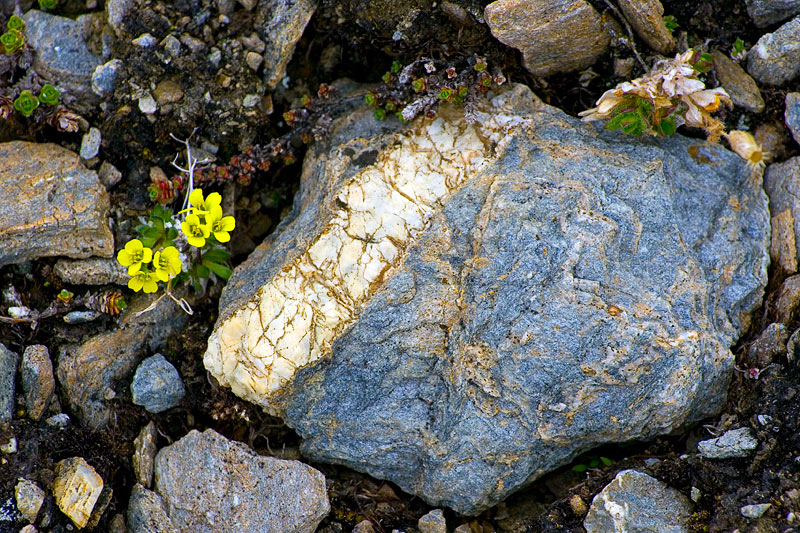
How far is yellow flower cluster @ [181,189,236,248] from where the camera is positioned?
4.80 meters

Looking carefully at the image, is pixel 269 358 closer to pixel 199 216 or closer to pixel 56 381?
pixel 199 216

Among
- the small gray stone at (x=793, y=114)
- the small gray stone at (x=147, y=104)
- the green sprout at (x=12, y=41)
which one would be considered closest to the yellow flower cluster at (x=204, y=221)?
the small gray stone at (x=147, y=104)

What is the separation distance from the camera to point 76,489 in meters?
4.49

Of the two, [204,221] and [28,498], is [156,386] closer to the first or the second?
[28,498]

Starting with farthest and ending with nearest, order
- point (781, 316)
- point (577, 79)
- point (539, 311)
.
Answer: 1. point (577, 79)
2. point (781, 316)
3. point (539, 311)

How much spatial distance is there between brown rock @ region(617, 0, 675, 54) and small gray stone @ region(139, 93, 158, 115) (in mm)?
3769

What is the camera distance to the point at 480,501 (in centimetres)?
464

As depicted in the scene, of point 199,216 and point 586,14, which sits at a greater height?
point 586,14

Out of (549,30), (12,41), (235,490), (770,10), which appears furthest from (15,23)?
(770,10)

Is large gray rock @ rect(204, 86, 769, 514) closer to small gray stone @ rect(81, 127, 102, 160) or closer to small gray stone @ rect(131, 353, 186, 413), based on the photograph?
small gray stone @ rect(131, 353, 186, 413)

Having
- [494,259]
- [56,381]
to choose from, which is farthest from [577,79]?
[56,381]

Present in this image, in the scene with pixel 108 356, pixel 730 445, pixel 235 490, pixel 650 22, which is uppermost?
pixel 650 22

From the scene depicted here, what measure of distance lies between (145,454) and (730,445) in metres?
4.14

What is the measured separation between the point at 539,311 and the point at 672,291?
3.25 ft
